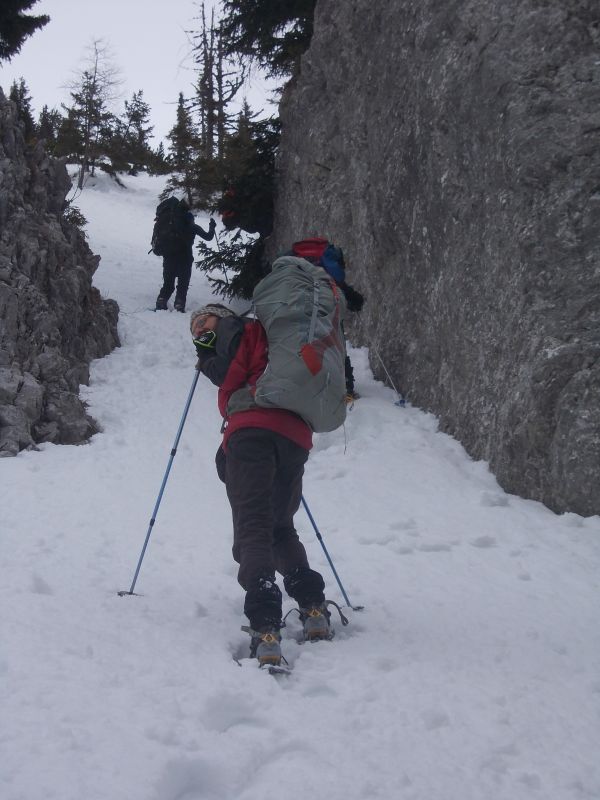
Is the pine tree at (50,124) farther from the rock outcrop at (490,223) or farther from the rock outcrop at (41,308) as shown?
the rock outcrop at (490,223)

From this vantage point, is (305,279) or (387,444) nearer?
(305,279)

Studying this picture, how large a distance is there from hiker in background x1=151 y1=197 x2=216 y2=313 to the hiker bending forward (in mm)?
9379

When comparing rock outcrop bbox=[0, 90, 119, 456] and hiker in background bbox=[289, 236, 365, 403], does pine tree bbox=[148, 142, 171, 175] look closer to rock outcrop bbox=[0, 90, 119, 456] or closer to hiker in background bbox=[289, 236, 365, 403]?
rock outcrop bbox=[0, 90, 119, 456]

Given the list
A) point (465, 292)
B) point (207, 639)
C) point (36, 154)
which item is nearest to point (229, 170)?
point (36, 154)

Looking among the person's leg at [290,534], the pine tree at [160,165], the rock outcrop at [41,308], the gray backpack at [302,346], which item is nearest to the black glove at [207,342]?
the gray backpack at [302,346]

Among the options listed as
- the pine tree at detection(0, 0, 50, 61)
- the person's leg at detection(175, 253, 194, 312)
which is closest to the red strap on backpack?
the person's leg at detection(175, 253, 194, 312)

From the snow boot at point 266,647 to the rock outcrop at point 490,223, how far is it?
3299mm

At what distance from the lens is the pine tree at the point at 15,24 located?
13953 millimetres

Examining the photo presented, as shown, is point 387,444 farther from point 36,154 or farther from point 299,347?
point 36,154

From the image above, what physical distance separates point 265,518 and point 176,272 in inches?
408

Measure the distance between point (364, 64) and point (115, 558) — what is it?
29.1 feet

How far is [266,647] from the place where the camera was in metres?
3.35

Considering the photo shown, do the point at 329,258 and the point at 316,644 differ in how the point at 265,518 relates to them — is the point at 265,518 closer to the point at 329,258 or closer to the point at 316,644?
the point at 316,644

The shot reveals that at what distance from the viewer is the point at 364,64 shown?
10586 mm
